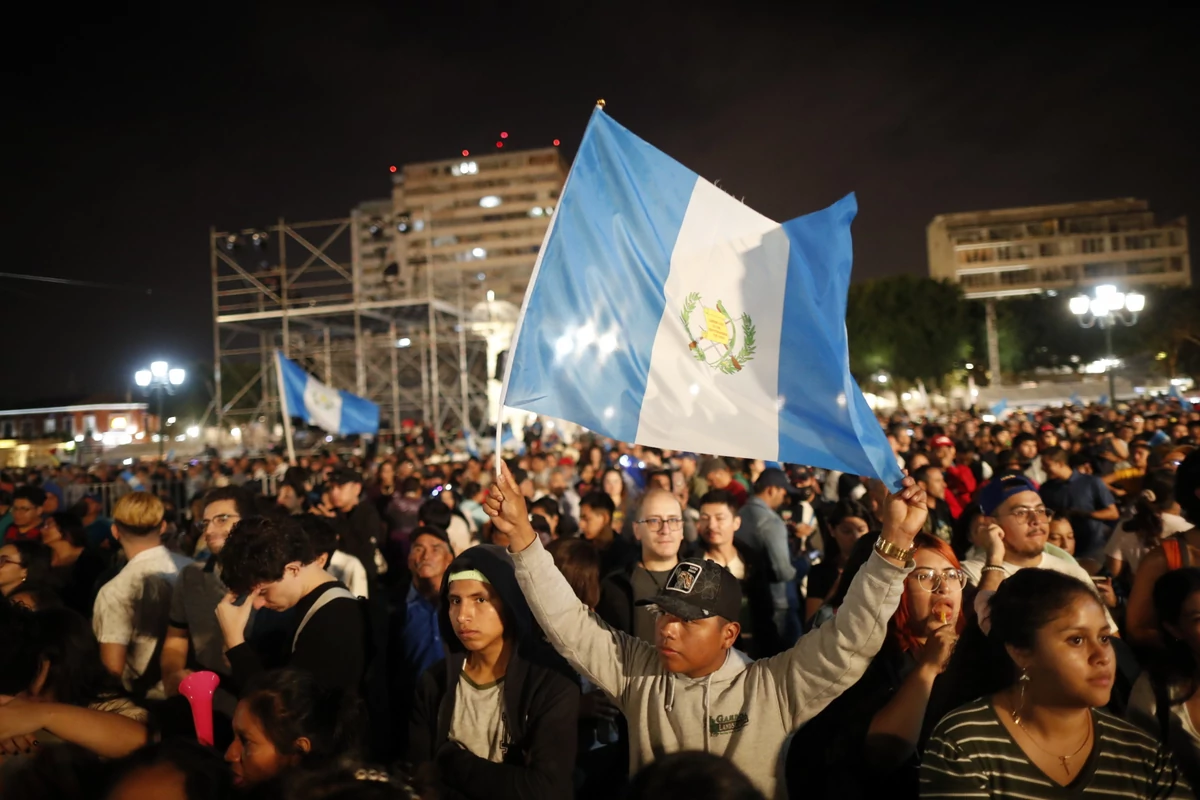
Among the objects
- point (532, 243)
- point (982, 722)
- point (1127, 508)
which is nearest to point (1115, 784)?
point (982, 722)

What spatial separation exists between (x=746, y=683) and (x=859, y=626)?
1.37 ft

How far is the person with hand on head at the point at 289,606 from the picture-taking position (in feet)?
10.8

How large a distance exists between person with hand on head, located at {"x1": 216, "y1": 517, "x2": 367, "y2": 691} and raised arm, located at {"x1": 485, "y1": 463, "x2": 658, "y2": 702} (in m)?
1.05

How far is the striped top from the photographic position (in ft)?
7.18

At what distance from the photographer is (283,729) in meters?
2.47

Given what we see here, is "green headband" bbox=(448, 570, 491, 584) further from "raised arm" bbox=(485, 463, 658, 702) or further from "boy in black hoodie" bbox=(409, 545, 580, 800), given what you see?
"raised arm" bbox=(485, 463, 658, 702)

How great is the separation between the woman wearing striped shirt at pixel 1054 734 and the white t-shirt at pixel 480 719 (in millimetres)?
1378

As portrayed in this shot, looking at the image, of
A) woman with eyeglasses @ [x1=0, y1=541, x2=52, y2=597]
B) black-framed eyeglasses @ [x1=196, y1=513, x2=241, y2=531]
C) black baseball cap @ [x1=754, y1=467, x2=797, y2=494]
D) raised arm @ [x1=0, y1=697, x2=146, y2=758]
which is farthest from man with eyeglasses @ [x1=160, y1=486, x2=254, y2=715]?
black baseball cap @ [x1=754, y1=467, x2=797, y2=494]

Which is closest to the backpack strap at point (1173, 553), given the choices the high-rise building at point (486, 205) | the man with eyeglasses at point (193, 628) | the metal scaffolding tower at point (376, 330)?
the man with eyeglasses at point (193, 628)

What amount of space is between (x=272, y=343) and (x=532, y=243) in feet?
219

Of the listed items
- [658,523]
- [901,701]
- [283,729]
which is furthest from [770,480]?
[283,729]

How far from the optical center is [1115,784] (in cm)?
219

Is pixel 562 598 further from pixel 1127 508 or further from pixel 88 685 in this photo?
pixel 1127 508

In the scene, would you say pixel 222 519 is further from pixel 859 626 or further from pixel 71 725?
pixel 859 626
